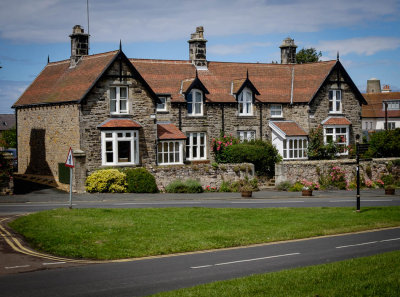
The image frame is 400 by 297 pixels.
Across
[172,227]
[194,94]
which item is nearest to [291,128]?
[194,94]

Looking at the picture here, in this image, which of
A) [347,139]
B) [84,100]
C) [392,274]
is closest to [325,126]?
[347,139]

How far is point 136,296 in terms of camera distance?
1281 centimetres

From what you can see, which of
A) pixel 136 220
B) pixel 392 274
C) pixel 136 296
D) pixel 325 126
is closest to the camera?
pixel 136 296

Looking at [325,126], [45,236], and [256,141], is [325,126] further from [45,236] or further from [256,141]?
[45,236]

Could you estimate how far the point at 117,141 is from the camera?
124 feet

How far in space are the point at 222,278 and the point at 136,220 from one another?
9521 mm

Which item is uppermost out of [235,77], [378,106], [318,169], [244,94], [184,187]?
[378,106]

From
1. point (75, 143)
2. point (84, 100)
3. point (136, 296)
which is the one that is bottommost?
point (136, 296)

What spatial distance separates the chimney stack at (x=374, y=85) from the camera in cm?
9488

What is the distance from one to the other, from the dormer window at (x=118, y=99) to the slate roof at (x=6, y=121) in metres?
74.0

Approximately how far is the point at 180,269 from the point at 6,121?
100 meters

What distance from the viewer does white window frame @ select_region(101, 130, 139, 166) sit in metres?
37.2

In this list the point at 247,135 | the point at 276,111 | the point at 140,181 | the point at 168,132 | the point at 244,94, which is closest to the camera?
the point at 140,181

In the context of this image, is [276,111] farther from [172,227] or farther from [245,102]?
[172,227]
